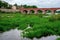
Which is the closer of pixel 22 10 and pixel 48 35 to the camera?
pixel 48 35

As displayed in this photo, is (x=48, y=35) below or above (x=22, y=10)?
above

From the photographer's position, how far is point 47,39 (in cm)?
1772

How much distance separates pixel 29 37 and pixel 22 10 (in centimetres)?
6461

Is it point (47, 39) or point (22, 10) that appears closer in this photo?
point (47, 39)

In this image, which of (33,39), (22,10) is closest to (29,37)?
(33,39)

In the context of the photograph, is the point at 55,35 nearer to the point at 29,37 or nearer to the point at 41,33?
the point at 41,33

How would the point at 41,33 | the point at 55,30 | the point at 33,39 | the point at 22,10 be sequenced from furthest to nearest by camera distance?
the point at 22,10
the point at 55,30
the point at 41,33
the point at 33,39

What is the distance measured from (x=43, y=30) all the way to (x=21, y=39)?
2665 millimetres

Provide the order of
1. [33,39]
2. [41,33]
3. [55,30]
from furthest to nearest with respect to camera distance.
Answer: [55,30], [41,33], [33,39]

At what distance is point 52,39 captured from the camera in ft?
58.3

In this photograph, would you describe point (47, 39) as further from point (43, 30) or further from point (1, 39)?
point (1, 39)

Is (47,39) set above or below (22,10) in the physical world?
above

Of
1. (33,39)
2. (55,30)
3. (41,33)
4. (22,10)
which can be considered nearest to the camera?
(33,39)

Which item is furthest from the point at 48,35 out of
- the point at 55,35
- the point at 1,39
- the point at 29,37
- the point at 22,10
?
the point at 22,10
